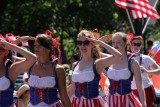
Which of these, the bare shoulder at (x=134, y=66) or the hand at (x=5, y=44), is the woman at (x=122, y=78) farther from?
the hand at (x=5, y=44)

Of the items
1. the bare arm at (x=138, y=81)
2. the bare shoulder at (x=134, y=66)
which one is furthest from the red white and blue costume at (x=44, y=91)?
the bare shoulder at (x=134, y=66)

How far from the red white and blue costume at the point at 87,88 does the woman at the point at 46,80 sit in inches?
40.6

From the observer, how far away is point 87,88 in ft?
27.3

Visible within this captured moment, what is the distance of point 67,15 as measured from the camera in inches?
1251

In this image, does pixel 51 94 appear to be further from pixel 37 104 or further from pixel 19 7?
pixel 19 7

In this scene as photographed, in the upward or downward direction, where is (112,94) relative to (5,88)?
downward

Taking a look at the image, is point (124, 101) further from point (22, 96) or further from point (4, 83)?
point (4, 83)

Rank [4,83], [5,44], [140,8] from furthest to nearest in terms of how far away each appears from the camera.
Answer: [140,8], [4,83], [5,44]

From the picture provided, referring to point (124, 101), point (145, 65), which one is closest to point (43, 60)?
point (124, 101)

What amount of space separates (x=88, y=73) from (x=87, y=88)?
21 centimetres

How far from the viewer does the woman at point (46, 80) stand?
7.19m

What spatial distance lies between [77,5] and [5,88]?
78.9 feet

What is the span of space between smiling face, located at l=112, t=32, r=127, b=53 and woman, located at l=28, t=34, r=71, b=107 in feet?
6.07

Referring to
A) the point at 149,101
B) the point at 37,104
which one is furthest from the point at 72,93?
the point at 149,101
